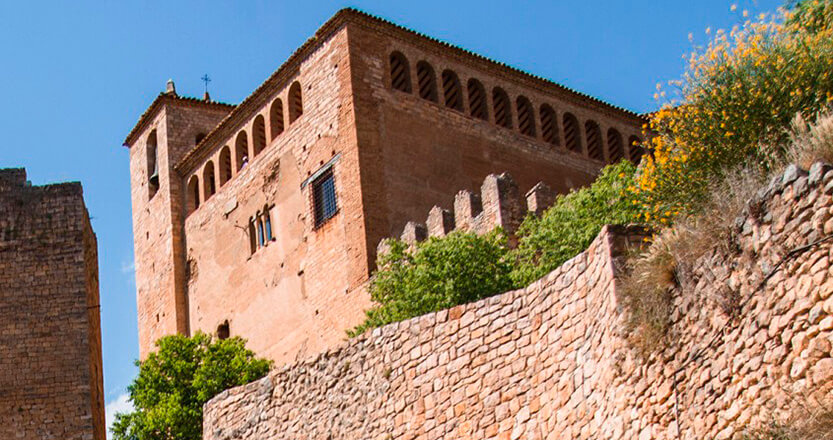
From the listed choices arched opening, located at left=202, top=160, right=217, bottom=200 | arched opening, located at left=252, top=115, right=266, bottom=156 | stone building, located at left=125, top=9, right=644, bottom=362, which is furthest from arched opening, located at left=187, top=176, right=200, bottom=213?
arched opening, located at left=252, top=115, right=266, bottom=156

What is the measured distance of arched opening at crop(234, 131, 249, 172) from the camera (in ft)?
112

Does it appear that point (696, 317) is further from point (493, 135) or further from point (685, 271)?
point (493, 135)

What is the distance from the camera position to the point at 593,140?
3484cm

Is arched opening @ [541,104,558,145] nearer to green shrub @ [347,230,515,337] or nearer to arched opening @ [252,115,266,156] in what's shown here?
arched opening @ [252,115,266,156]

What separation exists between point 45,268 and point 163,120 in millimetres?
16304

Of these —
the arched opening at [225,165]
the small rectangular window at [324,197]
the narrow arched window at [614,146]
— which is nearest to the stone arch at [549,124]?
the narrow arched window at [614,146]

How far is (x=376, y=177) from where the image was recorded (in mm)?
29375

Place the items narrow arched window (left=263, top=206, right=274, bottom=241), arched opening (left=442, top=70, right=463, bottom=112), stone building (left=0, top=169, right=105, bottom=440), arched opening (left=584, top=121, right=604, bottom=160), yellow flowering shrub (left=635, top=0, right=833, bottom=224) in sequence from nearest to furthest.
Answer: yellow flowering shrub (left=635, top=0, right=833, bottom=224), stone building (left=0, top=169, right=105, bottom=440), arched opening (left=442, top=70, right=463, bottom=112), narrow arched window (left=263, top=206, right=274, bottom=241), arched opening (left=584, top=121, right=604, bottom=160)

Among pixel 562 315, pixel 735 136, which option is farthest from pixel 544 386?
pixel 735 136

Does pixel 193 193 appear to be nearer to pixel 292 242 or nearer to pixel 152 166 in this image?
pixel 152 166

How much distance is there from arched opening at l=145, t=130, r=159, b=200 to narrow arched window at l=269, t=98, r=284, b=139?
615cm

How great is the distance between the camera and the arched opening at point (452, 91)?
105 ft

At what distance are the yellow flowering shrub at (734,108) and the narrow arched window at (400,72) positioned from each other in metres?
17.7

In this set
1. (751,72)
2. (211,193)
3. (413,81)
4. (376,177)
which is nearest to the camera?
(751,72)
